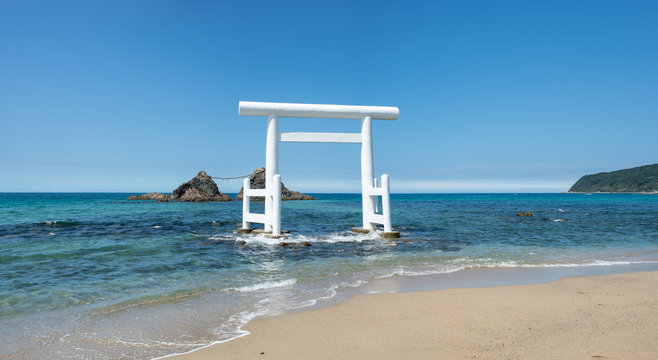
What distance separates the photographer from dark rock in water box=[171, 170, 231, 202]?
57.6 m

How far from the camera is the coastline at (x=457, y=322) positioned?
3.44 m

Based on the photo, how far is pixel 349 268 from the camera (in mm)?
8125

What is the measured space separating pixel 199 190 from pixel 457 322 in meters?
58.9

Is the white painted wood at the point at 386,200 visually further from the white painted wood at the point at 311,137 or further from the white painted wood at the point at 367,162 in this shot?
the white painted wood at the point at 311,137

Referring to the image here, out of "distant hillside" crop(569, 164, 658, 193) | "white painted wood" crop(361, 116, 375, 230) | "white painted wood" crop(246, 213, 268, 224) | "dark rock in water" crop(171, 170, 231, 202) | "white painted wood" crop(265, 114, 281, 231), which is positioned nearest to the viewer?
"white painted wood" crop(265, 114, 281, 231)

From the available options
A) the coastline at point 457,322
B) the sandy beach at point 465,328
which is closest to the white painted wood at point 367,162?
the coastline at point 457,322

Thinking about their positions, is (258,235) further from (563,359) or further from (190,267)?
(563,359)

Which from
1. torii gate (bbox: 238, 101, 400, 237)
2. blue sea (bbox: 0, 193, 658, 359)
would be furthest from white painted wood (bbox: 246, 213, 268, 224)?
blue sea (bbox: 0, 193, 658, 359)

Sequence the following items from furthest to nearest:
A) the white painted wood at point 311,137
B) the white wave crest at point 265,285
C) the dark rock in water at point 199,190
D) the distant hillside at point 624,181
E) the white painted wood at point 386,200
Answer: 1. the distant hillside at point 624,181
2. the dark rock in water at point 199,190
3. the white painted wood at point 311,137
4. the white painted wood at point 386,200
5. the white wave crest at point 265,285

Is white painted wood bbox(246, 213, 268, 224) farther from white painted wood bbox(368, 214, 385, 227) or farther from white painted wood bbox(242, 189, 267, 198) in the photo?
white painted wood bbox(368, 214, 385, 227)

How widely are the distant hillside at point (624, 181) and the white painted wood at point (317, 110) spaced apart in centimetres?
13085

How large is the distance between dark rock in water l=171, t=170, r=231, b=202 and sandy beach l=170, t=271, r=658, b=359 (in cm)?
5623

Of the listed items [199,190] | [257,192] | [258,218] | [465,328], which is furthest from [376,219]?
[199,190]

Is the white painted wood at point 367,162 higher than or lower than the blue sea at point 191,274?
higher
